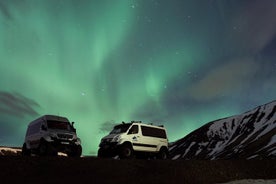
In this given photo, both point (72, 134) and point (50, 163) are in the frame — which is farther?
point (72, 134)

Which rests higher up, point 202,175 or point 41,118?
point 41,118

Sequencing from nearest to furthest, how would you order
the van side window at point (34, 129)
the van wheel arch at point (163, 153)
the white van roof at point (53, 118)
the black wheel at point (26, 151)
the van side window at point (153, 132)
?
the white van roof at point (53, 118) < the van side window at point (34, 129) < the black wheel at point (26, 151) < the van side window at point (153, 132) < the van wheel arch at point (163, 153)

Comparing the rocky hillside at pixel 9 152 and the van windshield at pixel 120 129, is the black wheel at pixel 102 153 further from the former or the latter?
the rocky hillside at pixel 9 152

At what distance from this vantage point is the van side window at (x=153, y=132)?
27656 mm

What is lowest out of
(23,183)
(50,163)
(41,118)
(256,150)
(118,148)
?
(23,183)

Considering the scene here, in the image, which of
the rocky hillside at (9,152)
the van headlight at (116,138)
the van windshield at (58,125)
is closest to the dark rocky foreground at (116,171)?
the van headlight at (116,138)

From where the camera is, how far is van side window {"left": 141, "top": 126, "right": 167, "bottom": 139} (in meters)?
27.7

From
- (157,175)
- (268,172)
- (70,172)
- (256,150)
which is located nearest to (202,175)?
(157,175)

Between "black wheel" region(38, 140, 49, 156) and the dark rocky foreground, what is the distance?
4395 millimetres

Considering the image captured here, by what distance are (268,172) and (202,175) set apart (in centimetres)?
541

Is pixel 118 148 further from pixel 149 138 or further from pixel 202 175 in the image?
pixel 202 175

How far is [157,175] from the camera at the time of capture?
20406 millimetres

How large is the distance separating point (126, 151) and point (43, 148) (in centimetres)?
520

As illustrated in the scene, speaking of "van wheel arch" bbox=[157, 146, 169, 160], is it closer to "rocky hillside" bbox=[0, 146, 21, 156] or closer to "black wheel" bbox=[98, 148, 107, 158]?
"black wheel" bbox=[98, 148, 107, 158]
